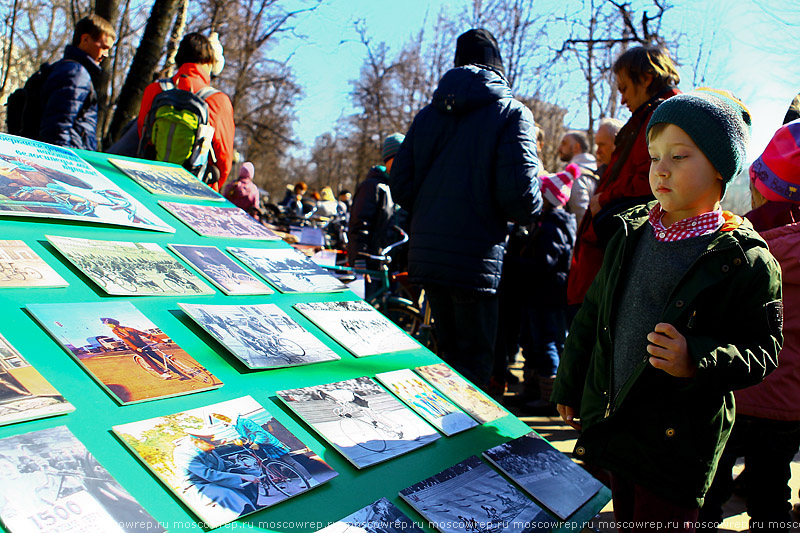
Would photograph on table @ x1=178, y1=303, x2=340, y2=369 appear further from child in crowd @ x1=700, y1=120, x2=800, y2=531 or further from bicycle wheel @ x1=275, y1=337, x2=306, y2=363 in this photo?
child in crowd @ x1=700, y1=120, x2=800, y2=531

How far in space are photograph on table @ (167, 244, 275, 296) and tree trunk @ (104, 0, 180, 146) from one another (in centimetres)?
505

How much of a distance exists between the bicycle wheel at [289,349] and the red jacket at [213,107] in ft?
8.59

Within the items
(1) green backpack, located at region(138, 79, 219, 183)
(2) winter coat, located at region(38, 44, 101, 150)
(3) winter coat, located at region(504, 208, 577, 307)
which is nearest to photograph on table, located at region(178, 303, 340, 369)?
(1) green backpack, located at region(138, 79, 219, 183)

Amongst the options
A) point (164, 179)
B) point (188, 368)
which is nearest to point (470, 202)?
point (164, 179)

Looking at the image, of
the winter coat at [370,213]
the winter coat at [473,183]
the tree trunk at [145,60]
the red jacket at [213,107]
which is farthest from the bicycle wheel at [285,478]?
the tree trunk at [145,60]

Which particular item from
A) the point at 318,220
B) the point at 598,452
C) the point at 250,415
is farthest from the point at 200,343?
the point at 318,220

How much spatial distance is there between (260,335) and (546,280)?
324 centimetres

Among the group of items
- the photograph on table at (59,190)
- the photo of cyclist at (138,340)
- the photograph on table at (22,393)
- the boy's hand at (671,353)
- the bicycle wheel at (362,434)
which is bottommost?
the bicycle wheel at (362,434)

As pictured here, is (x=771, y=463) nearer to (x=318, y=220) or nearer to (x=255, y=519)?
(x=255, y=519)

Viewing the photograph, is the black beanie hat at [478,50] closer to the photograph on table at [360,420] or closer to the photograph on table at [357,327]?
the photograph on table at [357,327]

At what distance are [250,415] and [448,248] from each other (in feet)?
6.29

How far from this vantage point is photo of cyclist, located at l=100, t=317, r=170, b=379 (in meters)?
1.47

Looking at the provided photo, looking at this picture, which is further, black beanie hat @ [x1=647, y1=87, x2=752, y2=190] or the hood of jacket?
the hood of jacket

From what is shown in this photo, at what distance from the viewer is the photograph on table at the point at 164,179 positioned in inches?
94.7
